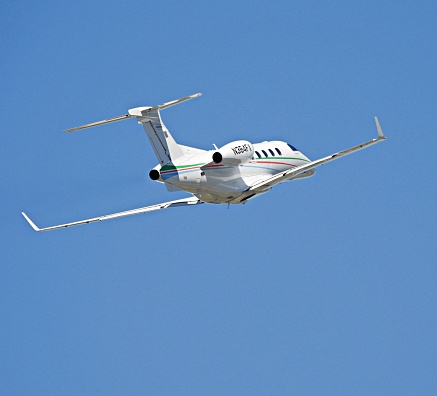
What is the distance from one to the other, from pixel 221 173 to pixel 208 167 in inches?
43.1

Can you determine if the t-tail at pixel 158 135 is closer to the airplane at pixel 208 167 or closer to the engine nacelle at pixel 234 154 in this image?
the airplane at pixel 208 167

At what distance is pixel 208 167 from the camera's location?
2579 inches

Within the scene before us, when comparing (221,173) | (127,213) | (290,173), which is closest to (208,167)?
(221,173)

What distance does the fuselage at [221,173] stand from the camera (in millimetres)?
65000

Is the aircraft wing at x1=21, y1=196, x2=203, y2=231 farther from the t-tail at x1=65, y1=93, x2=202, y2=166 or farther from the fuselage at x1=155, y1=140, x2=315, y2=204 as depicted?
the t-tail at x1=65, y1=93, x2=202, y2=166

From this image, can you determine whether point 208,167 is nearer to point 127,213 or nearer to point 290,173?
point 290,173

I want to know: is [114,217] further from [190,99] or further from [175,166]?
[190,99]

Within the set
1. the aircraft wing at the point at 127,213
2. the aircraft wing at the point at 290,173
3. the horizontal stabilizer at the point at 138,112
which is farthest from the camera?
the aircraft wing at the point at 127,213

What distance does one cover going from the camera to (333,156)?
67.1 m

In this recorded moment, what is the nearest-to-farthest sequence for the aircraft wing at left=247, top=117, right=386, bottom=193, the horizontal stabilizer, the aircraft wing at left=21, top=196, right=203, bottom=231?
the horizontal stabilizer
the aircraft wing at left=247, top=117, right=386, bottom=193
the aircraft wing at left=21, top=196, right=203, bottom=231

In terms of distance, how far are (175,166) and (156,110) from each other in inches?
119

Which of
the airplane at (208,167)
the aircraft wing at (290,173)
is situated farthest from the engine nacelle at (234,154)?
the aircraft wing at (290,173)

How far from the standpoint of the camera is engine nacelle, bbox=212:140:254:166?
2542 inches

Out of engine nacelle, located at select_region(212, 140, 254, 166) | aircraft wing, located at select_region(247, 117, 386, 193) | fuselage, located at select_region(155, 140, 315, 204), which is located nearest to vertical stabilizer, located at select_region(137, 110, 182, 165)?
fuselage, located at select_region(155, 140, 315, 204)
